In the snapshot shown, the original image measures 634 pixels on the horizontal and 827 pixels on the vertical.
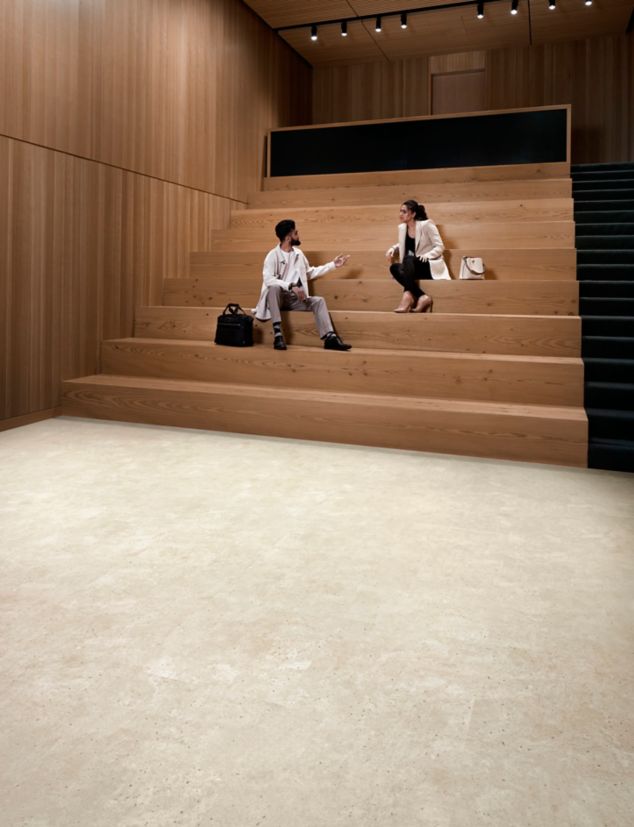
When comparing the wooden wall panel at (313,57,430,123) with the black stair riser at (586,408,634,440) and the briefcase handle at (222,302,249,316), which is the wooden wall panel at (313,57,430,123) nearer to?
the briefcase handle at (222,302,249,316)

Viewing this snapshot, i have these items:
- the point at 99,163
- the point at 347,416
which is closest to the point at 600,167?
the point at 347,416

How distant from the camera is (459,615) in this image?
1.78 metres

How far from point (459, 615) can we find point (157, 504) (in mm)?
1289

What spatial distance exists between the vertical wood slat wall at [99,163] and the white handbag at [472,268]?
2275mm

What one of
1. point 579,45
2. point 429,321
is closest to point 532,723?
point 429,321

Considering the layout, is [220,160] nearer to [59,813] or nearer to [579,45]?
[579,45]

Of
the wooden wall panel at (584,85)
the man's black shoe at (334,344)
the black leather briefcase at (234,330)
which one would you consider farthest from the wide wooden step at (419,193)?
the black leather briefcase at (234,330)

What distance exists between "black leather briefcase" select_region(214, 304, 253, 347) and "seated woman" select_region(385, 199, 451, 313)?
0.96m

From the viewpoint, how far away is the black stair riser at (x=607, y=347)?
3.90 m

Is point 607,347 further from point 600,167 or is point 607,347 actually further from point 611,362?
point 600,167

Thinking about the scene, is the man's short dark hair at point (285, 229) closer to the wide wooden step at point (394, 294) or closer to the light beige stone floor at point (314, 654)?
the wide wooden step at point (394, 294)

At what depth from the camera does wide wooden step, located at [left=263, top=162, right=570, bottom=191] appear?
6.36 m

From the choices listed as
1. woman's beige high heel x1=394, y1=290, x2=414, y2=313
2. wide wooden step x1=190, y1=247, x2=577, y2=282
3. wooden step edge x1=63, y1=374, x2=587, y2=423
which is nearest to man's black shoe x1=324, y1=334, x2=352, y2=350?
wooden step edge x1=63, y1=374, x2=587, y2=423

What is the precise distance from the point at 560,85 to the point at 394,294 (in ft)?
14.8
